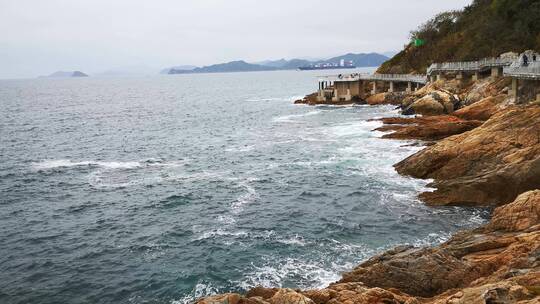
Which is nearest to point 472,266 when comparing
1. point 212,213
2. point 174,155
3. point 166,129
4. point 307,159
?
point 212,213

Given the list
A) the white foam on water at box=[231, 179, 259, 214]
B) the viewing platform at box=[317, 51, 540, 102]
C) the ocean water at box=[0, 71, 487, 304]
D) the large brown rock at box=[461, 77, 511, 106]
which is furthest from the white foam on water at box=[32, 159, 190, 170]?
the large brown rock at box=[461, 77, 511, 106]

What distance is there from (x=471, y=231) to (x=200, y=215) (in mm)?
18807

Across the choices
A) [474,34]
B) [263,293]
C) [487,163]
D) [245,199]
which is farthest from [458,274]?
[474,34]

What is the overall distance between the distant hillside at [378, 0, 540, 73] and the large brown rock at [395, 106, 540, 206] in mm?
45583

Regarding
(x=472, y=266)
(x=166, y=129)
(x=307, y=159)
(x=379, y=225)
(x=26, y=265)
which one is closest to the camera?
(x=472, y=266)

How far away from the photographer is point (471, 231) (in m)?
24.9

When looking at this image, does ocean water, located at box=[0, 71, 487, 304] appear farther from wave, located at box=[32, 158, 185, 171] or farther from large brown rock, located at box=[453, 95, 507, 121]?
large brown rock, located at box=[453, 95, 507, 121]

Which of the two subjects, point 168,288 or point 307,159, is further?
point 307,159

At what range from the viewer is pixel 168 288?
964 inches

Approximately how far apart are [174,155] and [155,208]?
69.1 ft

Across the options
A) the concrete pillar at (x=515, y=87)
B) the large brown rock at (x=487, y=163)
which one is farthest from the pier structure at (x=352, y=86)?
the large brown rock at (x=487, y=163)

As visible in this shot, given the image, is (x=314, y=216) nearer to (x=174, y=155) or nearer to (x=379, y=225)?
(x=379, y=225)

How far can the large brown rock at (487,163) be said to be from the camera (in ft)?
105

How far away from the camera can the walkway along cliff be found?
53.4 ft
